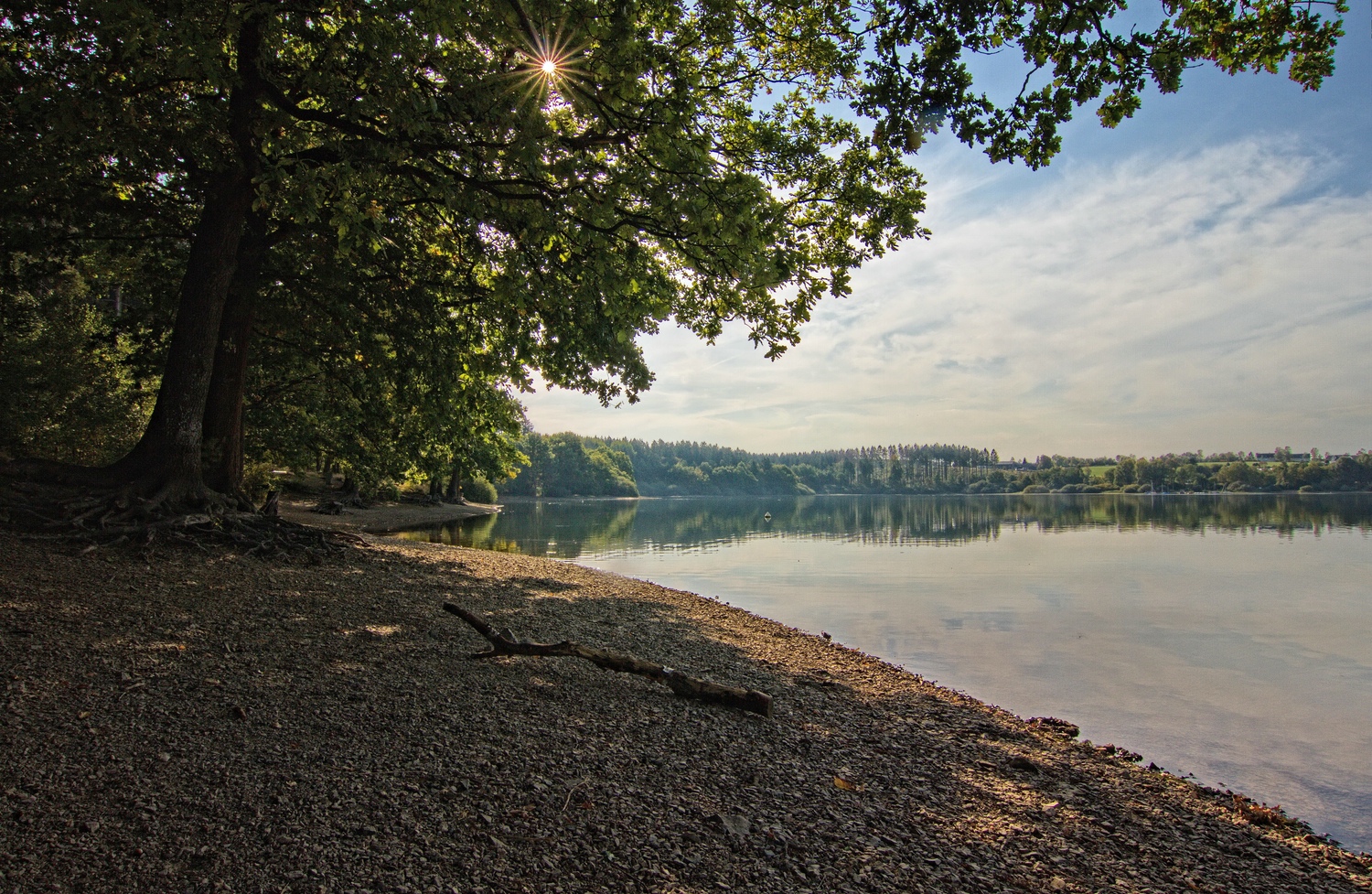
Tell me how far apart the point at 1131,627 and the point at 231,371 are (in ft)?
61.9

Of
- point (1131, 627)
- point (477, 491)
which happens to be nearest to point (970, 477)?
point (477, 491)

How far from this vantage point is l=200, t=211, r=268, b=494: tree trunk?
38.5 feet

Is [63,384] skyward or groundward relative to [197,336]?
groundward

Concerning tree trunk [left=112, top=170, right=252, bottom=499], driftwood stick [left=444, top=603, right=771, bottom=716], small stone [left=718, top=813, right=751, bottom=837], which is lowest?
small stone [left=718, top=813, right=751, bottom=837]

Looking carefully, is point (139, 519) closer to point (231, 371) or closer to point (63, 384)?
point (231, 371)

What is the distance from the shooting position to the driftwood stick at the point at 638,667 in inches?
240

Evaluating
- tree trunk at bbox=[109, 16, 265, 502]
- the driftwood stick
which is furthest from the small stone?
tree trunk at bbox=[109, 16, 265, 502]

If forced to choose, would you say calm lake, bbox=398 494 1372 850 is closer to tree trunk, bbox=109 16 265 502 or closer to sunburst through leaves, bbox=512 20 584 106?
sunburst through leaves, bbox=512 20 584 106

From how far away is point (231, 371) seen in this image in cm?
1215

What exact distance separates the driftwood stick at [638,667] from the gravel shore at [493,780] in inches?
6.5

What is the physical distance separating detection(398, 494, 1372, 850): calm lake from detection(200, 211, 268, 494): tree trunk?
1103 centimetres

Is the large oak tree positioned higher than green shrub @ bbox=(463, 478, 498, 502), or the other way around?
the large oak tree

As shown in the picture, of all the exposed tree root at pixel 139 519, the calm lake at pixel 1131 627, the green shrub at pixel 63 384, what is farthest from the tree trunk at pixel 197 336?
the calm lake at pixel 1131 627

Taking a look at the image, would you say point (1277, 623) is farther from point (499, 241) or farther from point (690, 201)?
point (499, 241)
